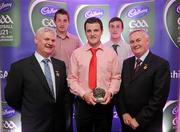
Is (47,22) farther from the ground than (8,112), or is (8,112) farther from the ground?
(47,22)

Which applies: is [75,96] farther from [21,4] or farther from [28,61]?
[21,4]

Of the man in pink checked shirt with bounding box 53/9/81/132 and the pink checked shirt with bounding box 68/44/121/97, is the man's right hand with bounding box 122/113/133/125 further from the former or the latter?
the man in pink checked shirt with bounding box 53/9/81/132

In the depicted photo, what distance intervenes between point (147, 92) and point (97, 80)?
50 centimetres

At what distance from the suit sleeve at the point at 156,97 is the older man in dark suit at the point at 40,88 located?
2.57ft

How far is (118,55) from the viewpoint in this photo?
329 cm

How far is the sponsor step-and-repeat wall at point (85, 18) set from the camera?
10.6 ft

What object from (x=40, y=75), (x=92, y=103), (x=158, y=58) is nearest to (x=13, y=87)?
(x=40, y=75)

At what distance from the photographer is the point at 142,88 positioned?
315 centimetres

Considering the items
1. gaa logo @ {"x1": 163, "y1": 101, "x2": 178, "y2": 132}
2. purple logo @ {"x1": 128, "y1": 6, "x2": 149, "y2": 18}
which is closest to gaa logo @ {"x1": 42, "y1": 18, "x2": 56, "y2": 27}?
purple logo @ {"x1": 128, "y1": 6, "x2": 149, "y2": 18}

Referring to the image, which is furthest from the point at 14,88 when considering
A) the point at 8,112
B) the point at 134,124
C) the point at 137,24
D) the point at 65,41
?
the point at 137,24

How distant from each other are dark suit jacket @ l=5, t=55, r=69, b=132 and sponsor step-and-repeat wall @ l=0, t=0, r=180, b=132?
0.50ft

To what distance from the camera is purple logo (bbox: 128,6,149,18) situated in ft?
10.7

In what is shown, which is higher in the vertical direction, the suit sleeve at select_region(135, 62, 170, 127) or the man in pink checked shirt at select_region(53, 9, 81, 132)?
the man in pink checked shirt at select_region(53, 9, 81, 132)

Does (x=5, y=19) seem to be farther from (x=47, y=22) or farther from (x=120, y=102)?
(x=120, y=102)
